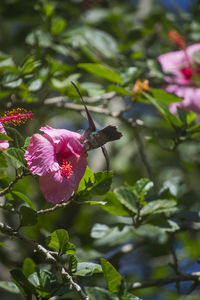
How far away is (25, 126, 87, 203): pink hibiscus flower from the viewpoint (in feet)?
3.40

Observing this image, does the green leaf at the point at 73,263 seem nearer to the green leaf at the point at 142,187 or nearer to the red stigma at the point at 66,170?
the red stigma at the point at 66,170

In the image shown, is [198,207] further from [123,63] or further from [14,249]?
[14,249]

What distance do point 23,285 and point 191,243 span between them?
1550mm

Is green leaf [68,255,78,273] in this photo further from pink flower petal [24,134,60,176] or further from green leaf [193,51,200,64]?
green leaf [193,51,200,64]

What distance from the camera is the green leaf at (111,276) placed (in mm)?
988

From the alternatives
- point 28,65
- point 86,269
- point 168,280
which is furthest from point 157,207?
point 28,65

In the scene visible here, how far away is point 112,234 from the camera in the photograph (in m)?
1.59

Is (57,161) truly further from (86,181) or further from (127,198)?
(127,198)

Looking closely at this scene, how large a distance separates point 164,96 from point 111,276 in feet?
2.50

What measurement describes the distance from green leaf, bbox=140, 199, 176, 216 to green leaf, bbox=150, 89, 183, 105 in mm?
370

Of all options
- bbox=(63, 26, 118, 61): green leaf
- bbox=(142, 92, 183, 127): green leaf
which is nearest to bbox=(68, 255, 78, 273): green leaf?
bbox=(142, 92, 183, 127): green leaf

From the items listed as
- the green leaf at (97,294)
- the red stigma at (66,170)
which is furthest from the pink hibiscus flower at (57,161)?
the green leaf at (97,294)

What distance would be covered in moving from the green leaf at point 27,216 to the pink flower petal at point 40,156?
0.55 ft

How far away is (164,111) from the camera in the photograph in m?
1.46
